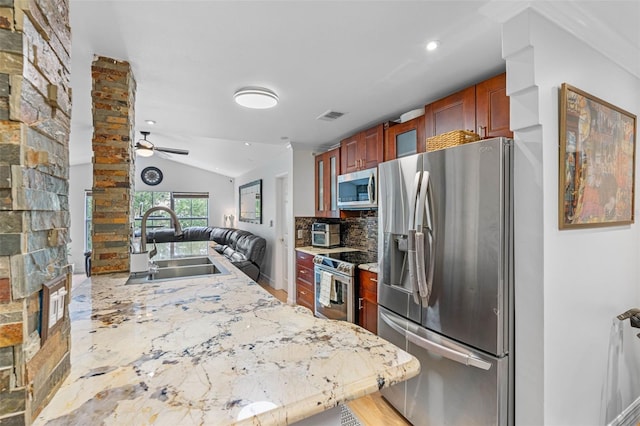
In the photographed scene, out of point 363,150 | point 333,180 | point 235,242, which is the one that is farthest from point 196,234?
point 363,150

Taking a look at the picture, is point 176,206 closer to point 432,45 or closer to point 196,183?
point 196,183

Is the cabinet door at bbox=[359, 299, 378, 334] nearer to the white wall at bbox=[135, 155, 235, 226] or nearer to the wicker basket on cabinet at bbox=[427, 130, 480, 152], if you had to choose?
the wicker basket on cabinet at bbox=[427, 130, 480, 152]

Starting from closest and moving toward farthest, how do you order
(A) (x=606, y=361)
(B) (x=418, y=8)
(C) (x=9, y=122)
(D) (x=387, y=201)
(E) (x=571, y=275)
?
(C) (x=9, y=122), (B) (x=418, y=8), (E) (x=571, y=275), (A) (x=606, y=361), (D) (x=387, y=201)

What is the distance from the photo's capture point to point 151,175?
25.7 ft

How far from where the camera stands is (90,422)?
61 centimetres

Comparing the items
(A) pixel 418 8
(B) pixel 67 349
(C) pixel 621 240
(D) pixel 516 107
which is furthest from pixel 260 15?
(C) pixel 621 240

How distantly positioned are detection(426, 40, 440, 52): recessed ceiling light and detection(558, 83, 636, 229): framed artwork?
66 centimetres

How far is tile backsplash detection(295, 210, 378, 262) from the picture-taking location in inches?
142

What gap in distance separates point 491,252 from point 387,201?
82 cm

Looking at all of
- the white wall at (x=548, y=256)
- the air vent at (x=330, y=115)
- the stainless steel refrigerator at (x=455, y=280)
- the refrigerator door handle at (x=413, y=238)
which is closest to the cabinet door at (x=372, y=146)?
the air vent at (x=330, y=115)

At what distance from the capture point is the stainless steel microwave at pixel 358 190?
2.96 m

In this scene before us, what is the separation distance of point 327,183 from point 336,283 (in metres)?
1.46

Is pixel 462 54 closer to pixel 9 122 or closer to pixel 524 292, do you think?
pixel 524 292

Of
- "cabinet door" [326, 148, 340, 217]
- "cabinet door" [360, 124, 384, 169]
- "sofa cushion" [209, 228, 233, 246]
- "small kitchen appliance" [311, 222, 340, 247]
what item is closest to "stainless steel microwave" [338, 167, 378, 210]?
"cabinet door" [360, 124, 384, 169]
